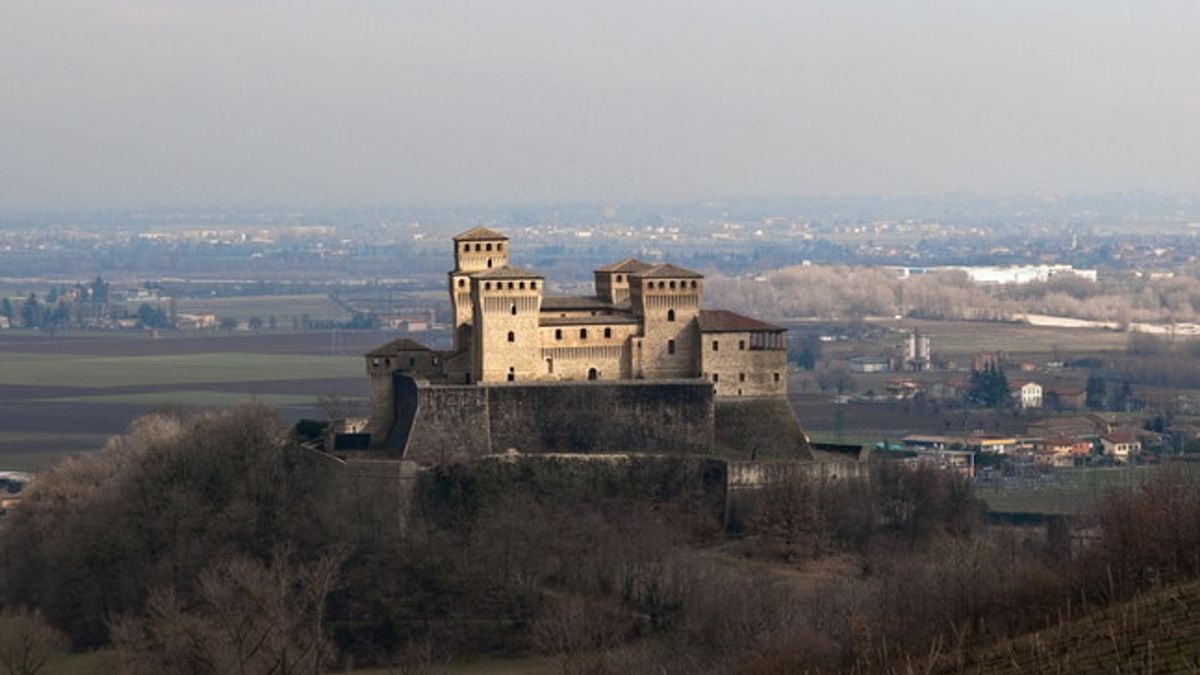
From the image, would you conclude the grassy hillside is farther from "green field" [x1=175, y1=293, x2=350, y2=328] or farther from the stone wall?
"green field" [x1=175, y1=293, x2=350, y2=328]

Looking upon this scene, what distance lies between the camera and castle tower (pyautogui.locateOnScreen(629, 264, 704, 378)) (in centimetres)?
4969

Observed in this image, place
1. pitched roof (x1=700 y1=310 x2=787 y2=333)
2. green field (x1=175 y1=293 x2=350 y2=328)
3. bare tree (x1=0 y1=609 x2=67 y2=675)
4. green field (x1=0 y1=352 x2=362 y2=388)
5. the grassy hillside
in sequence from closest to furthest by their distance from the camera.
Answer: the grassy hillside < bare tree (x1=0 y1=609 x2=67 y2=675) < pitched roof (x1=700 y1=310 x2=787 y2=333) < green field (x1=0 y1=352 x2=362 y2=388) < green field (x1=175 y1=293 x2=350 y2=328)

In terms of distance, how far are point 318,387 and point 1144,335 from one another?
34.5 meters

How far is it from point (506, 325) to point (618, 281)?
352 cm

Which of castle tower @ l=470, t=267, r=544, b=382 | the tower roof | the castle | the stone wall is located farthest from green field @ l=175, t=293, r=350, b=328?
the stone wall

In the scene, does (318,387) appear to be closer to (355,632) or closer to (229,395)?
(229,395)

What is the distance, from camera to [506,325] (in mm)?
48656

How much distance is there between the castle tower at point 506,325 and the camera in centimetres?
4838

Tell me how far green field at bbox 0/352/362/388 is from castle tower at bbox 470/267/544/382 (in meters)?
43.0

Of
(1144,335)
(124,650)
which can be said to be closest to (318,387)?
(1144,335)

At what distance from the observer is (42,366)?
4060 inches

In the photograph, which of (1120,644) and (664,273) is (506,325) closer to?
(664,273)

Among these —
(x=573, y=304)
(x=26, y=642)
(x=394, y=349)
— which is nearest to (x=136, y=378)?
(x=394, y=349)

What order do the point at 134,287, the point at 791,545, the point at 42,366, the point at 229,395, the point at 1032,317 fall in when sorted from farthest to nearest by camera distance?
the point at 134,287 < the point at 1032,317 < the point at 42,366 < the point at 229,395 < the point at 791,545
